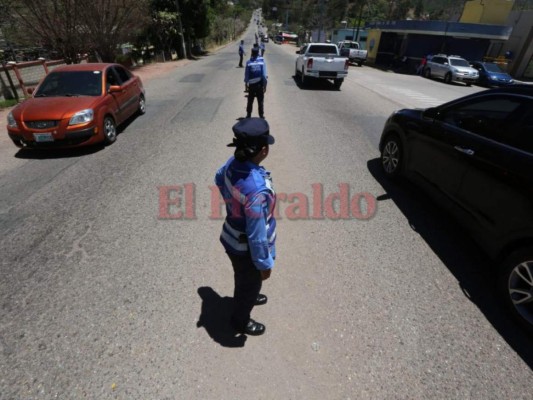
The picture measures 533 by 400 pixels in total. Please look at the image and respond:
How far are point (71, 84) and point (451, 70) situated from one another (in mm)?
22871

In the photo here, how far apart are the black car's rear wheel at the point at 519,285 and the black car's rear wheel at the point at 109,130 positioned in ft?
23.4

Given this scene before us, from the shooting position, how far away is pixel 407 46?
3158 cm

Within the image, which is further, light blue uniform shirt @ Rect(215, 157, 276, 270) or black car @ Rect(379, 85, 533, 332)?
black car @ Rect(379, 85, 533, 332)

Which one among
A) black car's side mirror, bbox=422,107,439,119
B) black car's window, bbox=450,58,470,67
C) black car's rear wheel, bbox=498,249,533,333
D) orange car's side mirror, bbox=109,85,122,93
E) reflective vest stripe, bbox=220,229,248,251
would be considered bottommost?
black car's window, bbox=450,58,470,67

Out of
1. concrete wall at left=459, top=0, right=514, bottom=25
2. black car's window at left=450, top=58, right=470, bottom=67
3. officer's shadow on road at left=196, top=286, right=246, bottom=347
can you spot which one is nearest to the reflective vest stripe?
officer's shadow on road at left=196, top=286, right=246, bottom=347

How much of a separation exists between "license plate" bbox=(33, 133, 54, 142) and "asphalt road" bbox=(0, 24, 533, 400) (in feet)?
2.51

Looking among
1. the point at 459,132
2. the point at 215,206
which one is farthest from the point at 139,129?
the point at 459,132

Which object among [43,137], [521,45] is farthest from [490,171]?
[521,45]

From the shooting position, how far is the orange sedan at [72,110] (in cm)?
584

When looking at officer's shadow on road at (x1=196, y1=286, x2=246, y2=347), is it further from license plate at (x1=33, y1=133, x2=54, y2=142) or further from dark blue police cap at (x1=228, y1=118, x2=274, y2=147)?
license plate at (x1=33, y1=133, x2=54, y2=142)

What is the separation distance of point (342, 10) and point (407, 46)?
205ft

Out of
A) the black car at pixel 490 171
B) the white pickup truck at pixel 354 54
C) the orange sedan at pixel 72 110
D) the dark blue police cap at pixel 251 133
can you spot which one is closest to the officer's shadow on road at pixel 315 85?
the orange sedan at pixel 72 110

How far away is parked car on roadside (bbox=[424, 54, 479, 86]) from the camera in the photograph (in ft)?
66.5

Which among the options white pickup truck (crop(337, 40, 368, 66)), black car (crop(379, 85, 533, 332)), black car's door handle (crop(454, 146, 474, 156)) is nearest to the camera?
black car (crop(379, 85, 533, 332))
